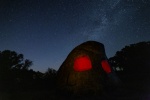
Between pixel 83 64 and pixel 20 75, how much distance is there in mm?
13752

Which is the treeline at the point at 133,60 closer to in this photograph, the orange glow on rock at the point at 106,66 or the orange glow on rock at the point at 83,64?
the orange glow on rock at the point at 106,66

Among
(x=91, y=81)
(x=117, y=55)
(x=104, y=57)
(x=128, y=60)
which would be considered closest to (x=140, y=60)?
(x=128, y=60)

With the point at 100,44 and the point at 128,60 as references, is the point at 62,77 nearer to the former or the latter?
the point at 100,44

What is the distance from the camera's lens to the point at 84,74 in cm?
1408

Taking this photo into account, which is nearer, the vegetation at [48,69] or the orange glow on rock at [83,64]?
the orange glow on rock at [83,64]

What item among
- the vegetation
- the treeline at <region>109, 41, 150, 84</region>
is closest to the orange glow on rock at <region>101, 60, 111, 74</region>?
the vegetation

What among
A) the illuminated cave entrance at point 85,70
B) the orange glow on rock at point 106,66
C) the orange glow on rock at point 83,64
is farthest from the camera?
the orange glow on rock at point 106,66

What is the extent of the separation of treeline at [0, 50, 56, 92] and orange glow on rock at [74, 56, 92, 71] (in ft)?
28.6

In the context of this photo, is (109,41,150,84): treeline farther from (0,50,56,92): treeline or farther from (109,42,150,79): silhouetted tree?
(0,50,56,92): treeline

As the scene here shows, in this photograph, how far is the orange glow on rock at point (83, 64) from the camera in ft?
47.1

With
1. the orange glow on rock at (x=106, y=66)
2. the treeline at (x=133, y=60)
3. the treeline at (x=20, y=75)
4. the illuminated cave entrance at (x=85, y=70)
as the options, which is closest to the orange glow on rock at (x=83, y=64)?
the illuminated cave entrance at (x=85, y=70)

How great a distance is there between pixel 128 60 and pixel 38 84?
1327 centimetres

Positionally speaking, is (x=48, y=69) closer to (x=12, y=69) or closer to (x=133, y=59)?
(x=12, y=69)

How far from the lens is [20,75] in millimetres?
25391
